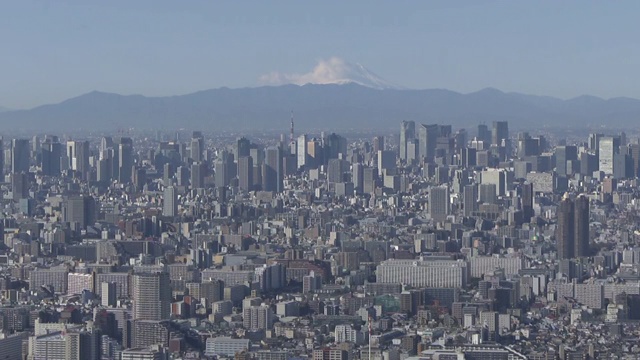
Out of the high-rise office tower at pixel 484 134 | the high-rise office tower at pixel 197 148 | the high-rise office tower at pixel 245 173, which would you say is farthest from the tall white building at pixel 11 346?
the high-rise office tower at pixel 484 134

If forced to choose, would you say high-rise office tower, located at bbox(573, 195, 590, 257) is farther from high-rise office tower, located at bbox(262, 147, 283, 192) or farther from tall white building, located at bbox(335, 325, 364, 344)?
high-rise office tower, located at bbox(262, 147, 283, 192)

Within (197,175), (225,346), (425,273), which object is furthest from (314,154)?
(225,346)

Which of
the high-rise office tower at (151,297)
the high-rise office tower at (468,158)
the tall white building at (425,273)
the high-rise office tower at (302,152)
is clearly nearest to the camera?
the high-rise office tower at (151,297)

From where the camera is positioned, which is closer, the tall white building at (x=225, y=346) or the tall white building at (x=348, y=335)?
the tall white building at (x=225, y=346)

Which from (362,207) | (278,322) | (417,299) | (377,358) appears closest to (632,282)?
(417,299)

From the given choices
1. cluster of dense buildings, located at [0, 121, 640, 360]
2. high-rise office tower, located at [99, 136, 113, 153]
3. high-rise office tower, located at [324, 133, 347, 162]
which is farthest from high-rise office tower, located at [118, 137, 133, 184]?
high-rise office tower, located at [324, 133, 347, 162]

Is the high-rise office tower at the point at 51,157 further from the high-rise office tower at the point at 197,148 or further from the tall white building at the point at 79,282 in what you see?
the tall white building at the point at 79,282

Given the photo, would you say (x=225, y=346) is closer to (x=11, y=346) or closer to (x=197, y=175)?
(x=11, y=346)
